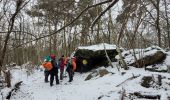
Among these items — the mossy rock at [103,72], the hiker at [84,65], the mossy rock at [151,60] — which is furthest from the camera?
the hiker at [84,65]

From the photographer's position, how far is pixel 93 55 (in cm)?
1948

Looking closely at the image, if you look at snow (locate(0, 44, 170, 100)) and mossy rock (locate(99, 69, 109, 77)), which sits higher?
mossy rock (locate(99, 69, 109, 77))

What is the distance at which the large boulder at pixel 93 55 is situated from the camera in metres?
19.5

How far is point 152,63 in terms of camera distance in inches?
680

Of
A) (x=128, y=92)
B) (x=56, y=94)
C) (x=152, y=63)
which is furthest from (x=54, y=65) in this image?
(x=152, y=63)

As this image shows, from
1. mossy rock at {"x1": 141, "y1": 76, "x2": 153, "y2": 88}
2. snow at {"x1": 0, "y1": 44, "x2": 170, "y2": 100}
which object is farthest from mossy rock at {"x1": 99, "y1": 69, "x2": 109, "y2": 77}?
mossy rock at {"x1": 141, "y1": 76, "x2": 153, "y2": 88}

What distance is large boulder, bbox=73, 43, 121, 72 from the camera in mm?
19500

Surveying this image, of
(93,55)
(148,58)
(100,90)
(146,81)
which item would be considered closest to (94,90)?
(100,90)

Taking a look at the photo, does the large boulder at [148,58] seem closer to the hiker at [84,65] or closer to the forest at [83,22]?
the forest at [83,22]

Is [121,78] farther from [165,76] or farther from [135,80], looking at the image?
[165,76]

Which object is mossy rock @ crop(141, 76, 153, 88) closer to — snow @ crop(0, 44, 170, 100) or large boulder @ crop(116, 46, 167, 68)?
snow @ crop(0, 44, 170, 100)

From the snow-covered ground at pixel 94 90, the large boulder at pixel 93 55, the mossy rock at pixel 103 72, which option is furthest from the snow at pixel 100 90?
the large boulder at pixel 93 55

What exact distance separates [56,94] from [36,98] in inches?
35.0

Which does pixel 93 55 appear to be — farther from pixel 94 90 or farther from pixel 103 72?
pixel 94 90
